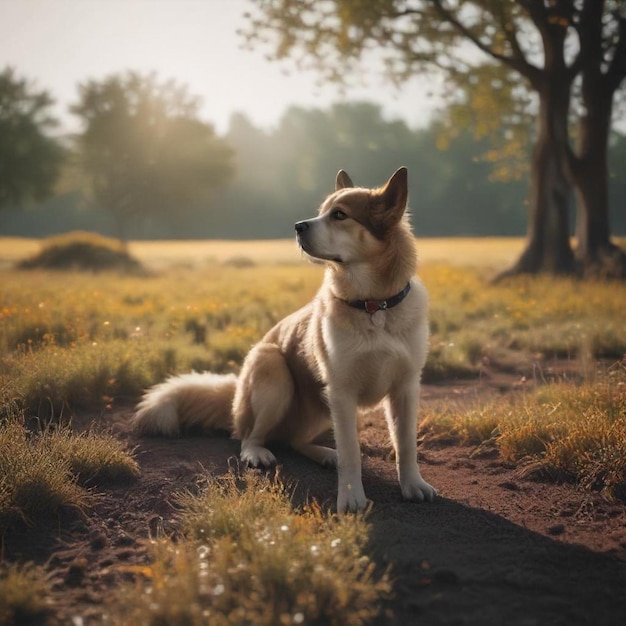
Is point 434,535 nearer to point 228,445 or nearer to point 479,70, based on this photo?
point 228,445

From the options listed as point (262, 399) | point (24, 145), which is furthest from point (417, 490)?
point (24, 145)

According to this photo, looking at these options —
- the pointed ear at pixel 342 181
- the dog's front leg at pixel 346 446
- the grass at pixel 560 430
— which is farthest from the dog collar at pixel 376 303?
the grass at pixel 560 430

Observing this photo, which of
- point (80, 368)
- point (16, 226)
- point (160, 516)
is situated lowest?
point (160, 516)

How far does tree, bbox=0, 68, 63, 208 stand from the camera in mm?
34656

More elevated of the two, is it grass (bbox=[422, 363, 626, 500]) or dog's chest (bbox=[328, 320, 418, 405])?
dog's chest (bbox=[328, 320, 418, 405])

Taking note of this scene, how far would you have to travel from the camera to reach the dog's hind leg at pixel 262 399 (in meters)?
4.73

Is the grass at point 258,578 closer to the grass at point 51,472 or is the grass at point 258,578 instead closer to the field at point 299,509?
the field at point 299,509

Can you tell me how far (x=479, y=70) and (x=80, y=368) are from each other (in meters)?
13.6

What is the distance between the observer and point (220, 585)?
2.51m

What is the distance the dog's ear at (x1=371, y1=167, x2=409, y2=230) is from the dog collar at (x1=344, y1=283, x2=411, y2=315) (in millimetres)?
467

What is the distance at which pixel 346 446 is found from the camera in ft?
13.1

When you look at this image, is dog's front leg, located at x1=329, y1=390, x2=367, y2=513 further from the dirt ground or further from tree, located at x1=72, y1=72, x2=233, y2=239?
tree, located at x1=72, y1=72, x2=233, y2=239

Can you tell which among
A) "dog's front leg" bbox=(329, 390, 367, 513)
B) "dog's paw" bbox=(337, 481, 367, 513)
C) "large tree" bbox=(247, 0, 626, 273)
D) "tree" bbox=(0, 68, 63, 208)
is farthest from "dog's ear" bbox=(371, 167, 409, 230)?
"tree" bbox=(0, 68, 63, 208)

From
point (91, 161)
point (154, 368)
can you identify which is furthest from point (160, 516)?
point (91, 161)
